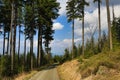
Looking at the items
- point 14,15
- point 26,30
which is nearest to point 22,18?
point 26,30

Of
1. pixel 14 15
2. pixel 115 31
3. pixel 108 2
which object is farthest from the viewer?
pixel 115 31

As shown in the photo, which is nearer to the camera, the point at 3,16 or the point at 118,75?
the point at 118,75

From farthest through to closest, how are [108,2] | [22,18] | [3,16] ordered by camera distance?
1. [22,18]
2. [3,16]
3. [108,2]

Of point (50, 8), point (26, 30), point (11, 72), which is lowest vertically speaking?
point (11, 72)

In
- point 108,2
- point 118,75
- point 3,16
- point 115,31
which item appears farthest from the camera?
point 115,31

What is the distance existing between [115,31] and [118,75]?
58330 mm

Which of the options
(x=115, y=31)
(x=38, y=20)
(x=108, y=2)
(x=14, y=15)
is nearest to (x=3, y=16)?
(x=38, y=20)

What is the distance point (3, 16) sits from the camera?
162 ft

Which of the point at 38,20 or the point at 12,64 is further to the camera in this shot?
the point at 38,20

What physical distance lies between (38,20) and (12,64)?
17.1 m

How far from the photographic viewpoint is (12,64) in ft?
114

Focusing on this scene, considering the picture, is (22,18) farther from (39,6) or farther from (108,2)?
(108,2)

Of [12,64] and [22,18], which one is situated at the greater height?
[22,18]

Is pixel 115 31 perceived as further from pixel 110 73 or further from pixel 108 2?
pixel 110 73
